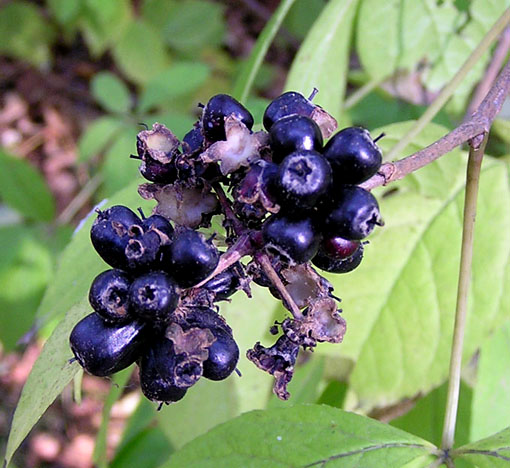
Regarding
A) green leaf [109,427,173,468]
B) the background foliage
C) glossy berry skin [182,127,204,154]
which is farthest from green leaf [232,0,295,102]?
green leaf [109,427,173,468]

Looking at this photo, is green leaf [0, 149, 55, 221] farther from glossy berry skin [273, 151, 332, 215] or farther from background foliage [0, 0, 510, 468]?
Result: glossy berry skin [273, 151, 332, 215]

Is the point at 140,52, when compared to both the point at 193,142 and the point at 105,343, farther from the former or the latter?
the point at 105,343

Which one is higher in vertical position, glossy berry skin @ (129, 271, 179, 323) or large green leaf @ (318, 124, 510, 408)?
large green leaf @ (318, 124, 510, 408)

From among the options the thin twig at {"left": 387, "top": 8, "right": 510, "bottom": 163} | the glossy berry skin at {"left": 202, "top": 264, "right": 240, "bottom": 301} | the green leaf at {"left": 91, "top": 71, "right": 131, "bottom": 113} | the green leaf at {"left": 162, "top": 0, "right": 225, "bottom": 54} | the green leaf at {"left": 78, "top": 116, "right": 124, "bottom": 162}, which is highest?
the green leaf at {"left": 162, "top": 0, "right": 225, "bottom": 54}

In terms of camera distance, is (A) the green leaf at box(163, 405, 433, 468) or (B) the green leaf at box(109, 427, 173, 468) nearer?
(A) the green leaf at box(163, 405, 433, 468)

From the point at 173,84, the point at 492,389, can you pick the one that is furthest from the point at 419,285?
the point at 173,84

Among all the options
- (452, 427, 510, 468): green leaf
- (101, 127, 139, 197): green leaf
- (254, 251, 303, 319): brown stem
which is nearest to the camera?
(254, 251, 303, 319): brown stem

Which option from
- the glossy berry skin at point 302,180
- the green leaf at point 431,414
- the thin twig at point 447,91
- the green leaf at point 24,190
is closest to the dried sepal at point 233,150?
the glossy berry skin at point 302,180

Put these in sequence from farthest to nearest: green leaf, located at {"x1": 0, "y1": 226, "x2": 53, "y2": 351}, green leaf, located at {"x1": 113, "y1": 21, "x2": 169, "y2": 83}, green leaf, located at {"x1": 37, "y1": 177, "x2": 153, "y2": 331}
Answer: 1. green leaf, located at {"x1": 113, "y1": 21, "x2": 169, "y2": 83}
2. green leaf, located at {"x1": 0, "y1": 226, "x2": 53, "y2": 351}
3. green leaf, located at {"x1": 37, "y1": 177, "x2": 153, "y2": 331}
